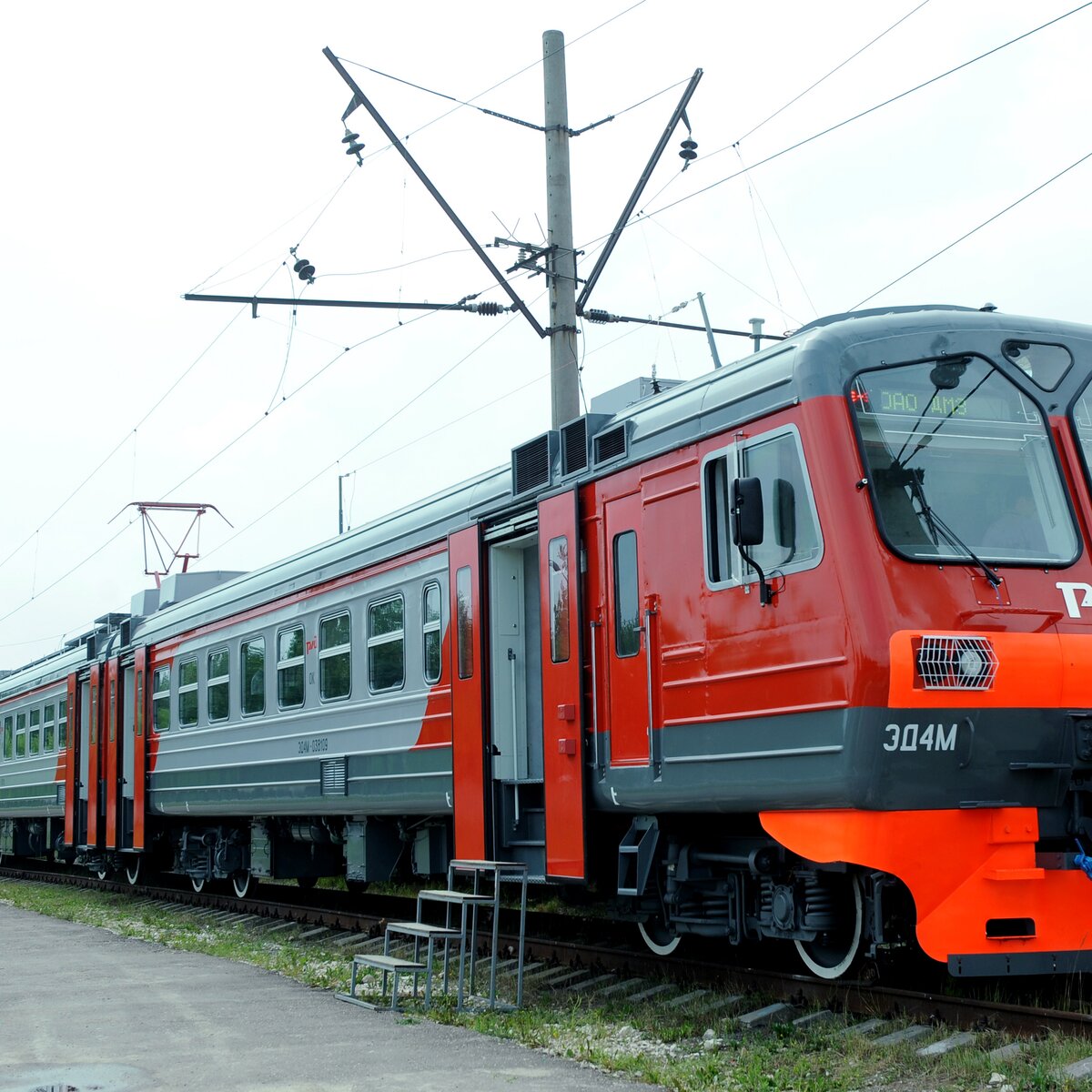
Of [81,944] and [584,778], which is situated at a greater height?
[584,778]

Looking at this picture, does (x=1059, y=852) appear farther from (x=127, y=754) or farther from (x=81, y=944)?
(x=127, y=754)

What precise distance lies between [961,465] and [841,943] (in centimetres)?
272

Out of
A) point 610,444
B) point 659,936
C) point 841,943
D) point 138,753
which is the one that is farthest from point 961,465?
point 138,753

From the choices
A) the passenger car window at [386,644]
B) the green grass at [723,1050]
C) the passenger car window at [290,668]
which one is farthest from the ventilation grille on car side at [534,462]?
the passenger car window at [290,668]

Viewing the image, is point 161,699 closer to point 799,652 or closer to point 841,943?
point 841,943

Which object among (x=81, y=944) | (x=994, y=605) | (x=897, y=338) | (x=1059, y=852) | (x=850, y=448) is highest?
(x=897, y=338)

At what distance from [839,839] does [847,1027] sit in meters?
1.04

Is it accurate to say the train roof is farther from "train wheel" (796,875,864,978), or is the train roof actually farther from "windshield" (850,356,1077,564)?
"train wheel" (796,875,864,978)

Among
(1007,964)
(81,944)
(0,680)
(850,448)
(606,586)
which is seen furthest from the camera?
(0,680)

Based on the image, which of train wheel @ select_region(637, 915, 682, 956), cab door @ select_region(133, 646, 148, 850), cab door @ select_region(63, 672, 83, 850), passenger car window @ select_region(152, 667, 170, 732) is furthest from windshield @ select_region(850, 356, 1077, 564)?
cab door @ select_region(63, 672, 83, 850)

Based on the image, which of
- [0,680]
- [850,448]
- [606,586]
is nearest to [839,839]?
[850,448]

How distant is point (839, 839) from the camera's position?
7.27 m

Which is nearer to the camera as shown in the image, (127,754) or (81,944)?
(81,944)

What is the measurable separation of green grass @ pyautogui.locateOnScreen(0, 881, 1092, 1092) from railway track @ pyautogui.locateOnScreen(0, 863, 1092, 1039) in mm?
214
